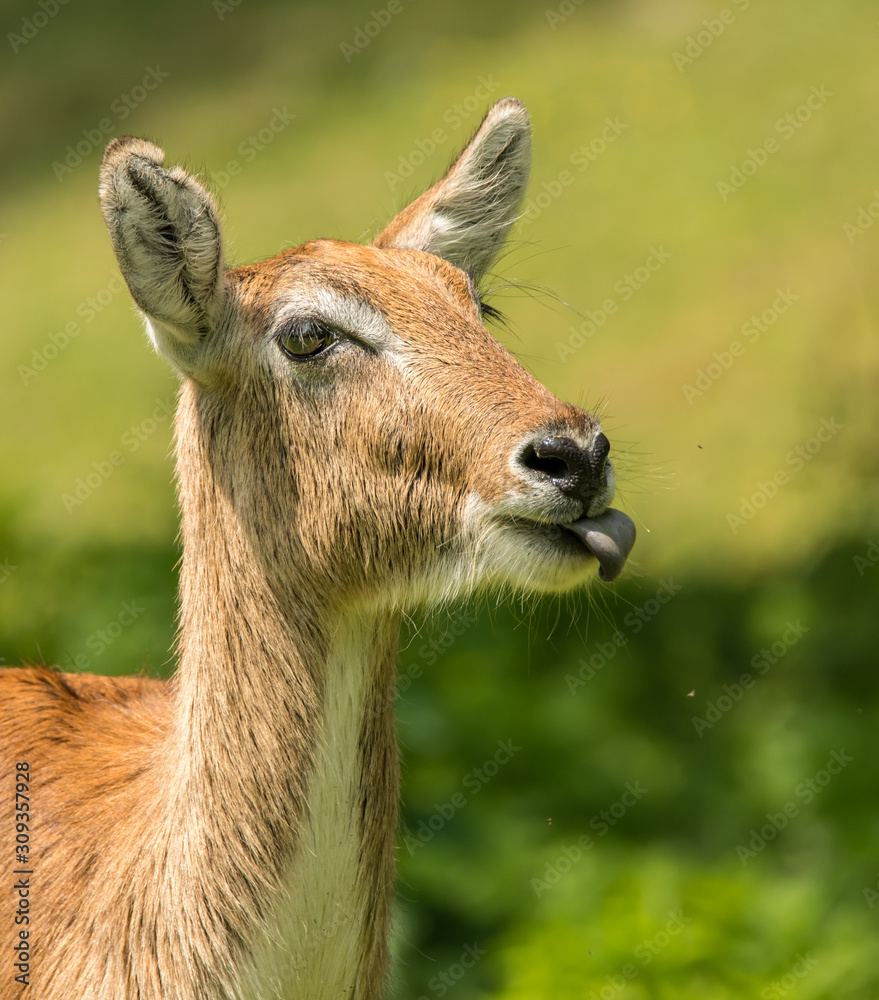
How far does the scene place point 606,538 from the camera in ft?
12.4

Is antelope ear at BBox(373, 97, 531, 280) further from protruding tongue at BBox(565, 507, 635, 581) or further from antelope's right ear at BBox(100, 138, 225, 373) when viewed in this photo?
protruding tongue at BBox(565, 507, 635, 581)

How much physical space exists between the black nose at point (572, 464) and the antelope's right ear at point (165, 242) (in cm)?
120

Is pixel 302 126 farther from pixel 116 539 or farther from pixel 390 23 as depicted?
pixel 116 539

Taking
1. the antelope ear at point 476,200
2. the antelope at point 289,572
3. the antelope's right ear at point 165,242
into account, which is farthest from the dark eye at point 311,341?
the antelope ear at point 476,200

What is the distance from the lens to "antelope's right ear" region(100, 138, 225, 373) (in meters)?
3.82

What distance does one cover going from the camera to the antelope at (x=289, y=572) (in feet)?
12.7

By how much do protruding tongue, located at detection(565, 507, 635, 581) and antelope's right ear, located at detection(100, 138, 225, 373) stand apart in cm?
141

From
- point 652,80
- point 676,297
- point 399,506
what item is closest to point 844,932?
point 399,506

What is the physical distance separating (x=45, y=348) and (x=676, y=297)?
23.0 feet

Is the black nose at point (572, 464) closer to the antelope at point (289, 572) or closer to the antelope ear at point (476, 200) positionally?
the antelope at point (289, 572)

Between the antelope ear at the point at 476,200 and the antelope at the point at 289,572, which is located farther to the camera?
the antelope ear at the point at 476,200

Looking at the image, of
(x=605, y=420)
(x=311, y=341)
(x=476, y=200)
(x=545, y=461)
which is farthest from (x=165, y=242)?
(x=605, y=420)

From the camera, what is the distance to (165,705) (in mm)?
4973

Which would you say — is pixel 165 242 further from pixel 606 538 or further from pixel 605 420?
pixel 605 420
